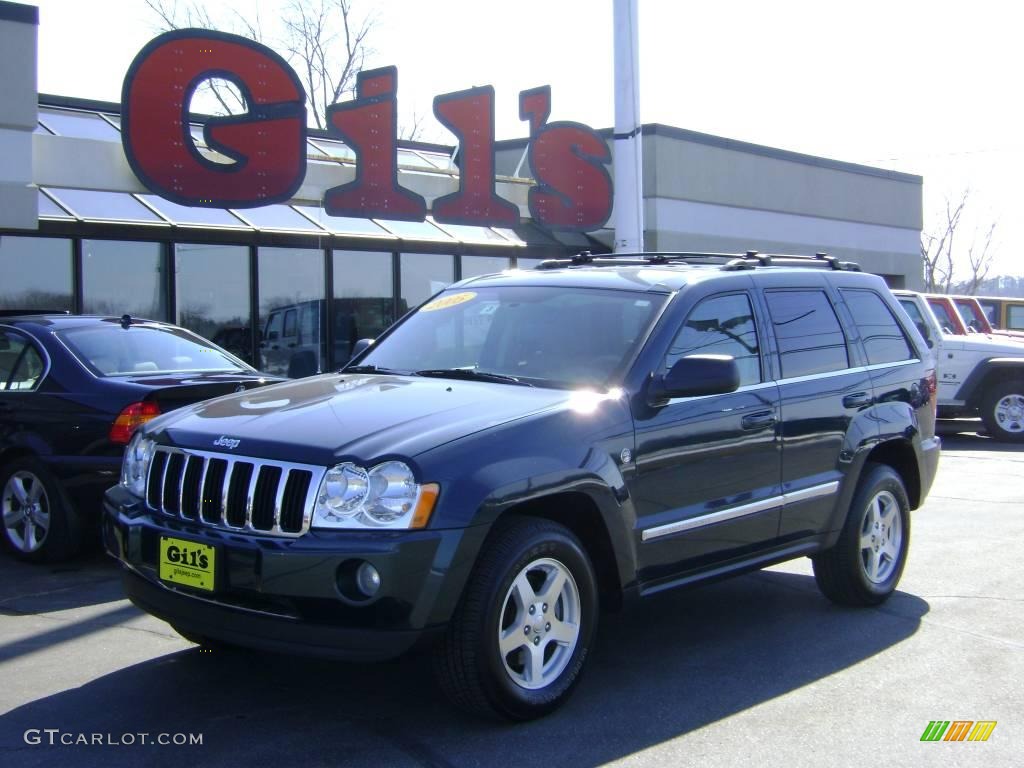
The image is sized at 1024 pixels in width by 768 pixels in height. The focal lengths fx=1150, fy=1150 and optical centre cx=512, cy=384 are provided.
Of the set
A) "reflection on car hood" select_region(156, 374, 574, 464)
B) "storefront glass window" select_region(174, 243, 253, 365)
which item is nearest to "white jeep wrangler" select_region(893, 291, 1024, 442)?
"storefront glass window" select_region(174, 243, 253, 365)

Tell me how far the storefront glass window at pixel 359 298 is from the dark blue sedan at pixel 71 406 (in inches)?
384

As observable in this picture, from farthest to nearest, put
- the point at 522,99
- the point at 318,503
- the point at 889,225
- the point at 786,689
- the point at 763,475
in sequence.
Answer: the point at 889,225 → the point at 522,99 → the point at 763,475 → the point at 786,689 → the point at 318,503

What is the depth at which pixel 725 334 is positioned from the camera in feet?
18.3

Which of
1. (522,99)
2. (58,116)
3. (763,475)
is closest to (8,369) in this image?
(763,475)

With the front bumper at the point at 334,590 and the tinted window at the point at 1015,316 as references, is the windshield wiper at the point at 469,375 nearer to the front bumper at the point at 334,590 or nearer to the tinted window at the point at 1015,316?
the front bumper at the point at 334,590

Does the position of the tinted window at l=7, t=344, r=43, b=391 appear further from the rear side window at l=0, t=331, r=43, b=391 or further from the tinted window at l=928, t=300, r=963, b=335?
the tinted window at l=928, t=300, r=963, b=335

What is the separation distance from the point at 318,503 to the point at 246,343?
12.8 m

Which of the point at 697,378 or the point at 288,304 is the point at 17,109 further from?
the point at 697,378

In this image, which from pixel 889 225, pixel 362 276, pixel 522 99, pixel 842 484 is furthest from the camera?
pixel 889 225

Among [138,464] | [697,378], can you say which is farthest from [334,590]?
[697,378]

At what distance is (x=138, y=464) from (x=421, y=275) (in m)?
14.2

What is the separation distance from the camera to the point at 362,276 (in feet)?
59.0

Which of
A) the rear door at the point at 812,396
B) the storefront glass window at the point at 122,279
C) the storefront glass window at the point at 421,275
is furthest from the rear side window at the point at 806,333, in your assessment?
the storefront glass window at the point at 421,275

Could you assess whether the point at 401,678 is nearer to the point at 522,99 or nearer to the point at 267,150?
the point at 267,150
